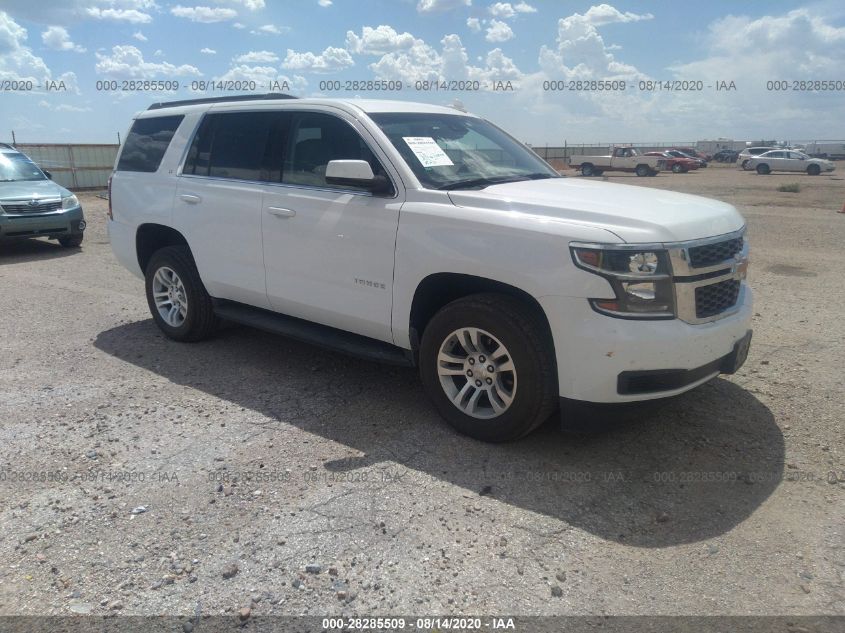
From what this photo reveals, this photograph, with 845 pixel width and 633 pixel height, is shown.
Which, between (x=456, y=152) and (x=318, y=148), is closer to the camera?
(x=456, y=152)

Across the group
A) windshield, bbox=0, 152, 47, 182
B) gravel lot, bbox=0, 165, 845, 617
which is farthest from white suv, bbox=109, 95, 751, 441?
windshield, bbox=0, 152, 47, 182

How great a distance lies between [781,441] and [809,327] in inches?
104

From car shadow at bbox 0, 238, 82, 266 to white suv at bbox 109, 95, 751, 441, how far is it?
6.46m

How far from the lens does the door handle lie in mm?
4715

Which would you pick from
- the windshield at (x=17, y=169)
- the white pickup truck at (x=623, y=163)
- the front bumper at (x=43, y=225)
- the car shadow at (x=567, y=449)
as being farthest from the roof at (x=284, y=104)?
the white pickup truck at (x=623, y=163)

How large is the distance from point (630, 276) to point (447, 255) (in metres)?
1.05

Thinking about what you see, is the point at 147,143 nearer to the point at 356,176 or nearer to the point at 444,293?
the point at 356,176

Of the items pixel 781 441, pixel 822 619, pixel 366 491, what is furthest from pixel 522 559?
pixel 781 441

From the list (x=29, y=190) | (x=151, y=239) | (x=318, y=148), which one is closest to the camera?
(x=318, y=148)

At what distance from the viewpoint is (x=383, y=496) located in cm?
351

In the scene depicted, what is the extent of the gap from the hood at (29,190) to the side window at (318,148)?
836 cm

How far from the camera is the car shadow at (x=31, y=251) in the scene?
36.3 feet

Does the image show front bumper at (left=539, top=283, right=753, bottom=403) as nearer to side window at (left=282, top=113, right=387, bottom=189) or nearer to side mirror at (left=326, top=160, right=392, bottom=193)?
side mirror at (left=326, top=160, right=392, bottom=193)

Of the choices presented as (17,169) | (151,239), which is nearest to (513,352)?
(151,239)
